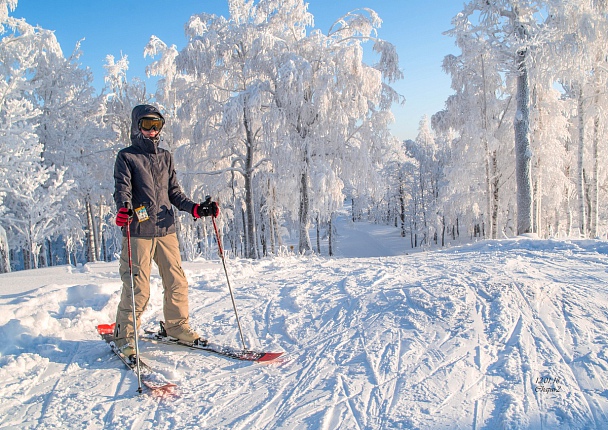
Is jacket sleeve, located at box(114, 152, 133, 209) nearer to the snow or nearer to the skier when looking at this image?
the skier

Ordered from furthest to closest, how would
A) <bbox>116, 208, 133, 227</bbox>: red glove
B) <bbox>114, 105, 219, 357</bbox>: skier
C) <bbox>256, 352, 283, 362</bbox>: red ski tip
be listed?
<bbox>114, 105, 219, 357</bbox>: skier < <bbox>256, 352, 283, 362</bbox>: red ski tip < <bbox>116, 208, 133, 227</bbox>: red glove

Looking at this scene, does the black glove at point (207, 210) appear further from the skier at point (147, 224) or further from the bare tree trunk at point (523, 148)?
the bare tree trunk at point (523, 148)

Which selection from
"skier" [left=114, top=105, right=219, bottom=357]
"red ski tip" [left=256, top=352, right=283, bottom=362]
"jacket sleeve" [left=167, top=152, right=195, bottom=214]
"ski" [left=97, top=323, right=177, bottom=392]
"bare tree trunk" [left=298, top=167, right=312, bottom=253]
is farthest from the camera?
"bare tree trunk" [left=298, top=167, right=312, bottom=253]

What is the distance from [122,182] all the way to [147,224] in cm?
45

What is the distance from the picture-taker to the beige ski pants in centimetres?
340

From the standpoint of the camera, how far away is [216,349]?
344cm

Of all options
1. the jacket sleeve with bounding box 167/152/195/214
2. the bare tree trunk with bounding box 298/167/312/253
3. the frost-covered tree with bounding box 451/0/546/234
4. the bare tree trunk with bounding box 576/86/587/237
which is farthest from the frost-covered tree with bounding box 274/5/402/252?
the jacket sleeve with bounding box 167/152/195/214

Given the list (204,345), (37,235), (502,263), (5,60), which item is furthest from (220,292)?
(5,60)

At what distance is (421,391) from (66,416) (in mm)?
2471

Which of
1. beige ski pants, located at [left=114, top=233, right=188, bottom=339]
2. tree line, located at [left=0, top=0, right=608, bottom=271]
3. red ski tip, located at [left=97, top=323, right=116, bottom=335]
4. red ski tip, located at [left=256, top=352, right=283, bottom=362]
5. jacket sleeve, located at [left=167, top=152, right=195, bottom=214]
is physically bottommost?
red ski tip, located at [left=256, top=352, right=283, bottom=362]

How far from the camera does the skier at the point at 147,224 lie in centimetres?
338

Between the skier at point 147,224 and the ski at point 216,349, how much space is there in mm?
62

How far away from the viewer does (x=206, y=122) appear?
1244 centimetres

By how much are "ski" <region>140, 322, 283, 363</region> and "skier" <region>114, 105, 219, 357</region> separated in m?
0.06
